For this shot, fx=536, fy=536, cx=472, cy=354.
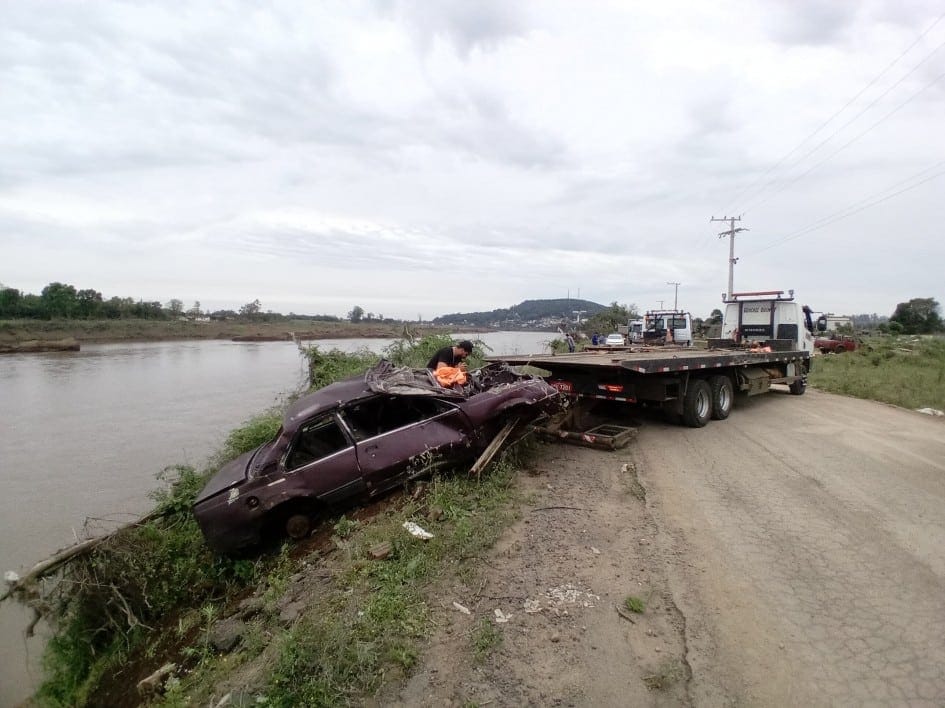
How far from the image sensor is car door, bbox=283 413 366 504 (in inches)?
219

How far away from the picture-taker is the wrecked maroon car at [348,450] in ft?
18.1

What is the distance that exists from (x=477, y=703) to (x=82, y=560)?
15.1 feet

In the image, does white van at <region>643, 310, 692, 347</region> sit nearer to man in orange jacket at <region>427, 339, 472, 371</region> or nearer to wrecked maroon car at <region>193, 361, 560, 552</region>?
man in orange jacket at <region>427, 339, 472, 371</region>

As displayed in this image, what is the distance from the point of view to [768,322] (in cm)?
1288

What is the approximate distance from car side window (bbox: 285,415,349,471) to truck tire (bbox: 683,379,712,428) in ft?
17.9

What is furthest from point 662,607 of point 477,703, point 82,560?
point 82,560

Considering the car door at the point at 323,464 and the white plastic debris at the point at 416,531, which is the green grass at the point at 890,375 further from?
the car door at the point at 323,464

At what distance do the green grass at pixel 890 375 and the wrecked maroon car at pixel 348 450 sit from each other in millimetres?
10407

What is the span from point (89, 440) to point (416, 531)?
1313 centimetres

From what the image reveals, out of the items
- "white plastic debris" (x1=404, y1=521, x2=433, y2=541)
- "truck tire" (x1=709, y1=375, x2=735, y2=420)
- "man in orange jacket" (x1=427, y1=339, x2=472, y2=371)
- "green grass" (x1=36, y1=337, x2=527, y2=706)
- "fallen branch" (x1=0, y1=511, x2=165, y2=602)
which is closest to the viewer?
"green grass" (x1=36, y1=337, x2=527, y2=706)

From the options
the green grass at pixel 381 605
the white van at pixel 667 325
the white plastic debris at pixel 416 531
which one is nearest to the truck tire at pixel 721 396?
the green grass at pixel 381 605

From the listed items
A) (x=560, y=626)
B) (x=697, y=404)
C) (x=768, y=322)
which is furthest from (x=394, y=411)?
(x=768, y=322)

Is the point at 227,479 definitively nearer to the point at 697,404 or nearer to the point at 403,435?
the point at 403,435

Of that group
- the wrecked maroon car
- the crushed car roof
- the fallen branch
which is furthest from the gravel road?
the fallen branch
